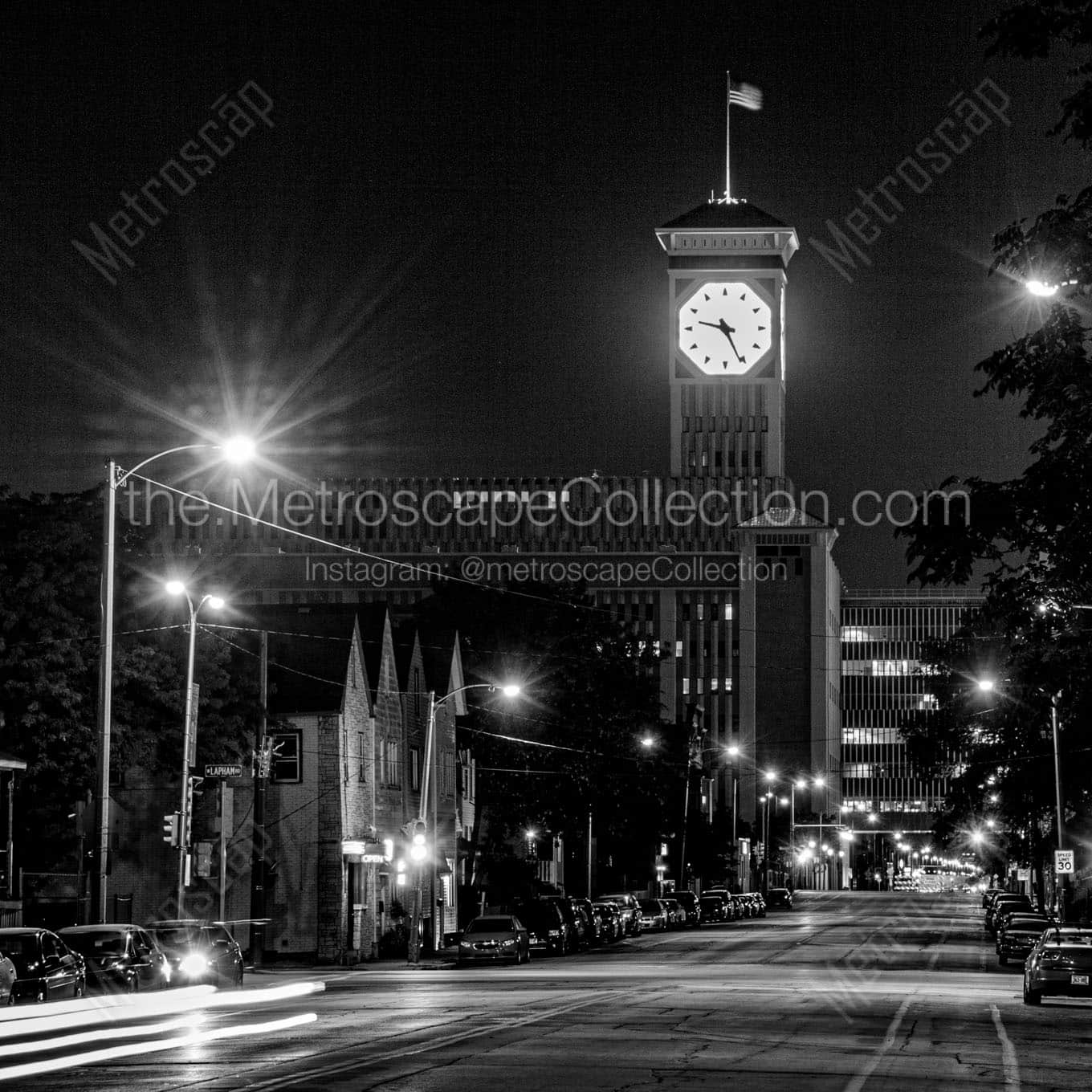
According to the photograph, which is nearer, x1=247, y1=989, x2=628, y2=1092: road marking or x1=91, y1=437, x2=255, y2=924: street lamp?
x1=247, y1=989, x2=628, y2=1092: road marking

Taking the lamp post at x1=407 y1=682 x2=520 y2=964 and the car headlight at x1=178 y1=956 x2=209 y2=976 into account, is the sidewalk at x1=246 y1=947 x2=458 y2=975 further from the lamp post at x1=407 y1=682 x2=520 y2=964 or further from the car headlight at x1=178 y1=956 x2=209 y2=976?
the car headlight at x1=178 y1=956 x2=209 y2=976

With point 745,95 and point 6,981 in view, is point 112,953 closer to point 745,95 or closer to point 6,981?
point 6,981

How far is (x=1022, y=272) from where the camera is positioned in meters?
24.2

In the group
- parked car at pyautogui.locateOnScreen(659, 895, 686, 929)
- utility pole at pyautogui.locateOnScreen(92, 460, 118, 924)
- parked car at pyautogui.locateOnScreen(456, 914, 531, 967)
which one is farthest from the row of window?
utility pole at pyautogui.locateOnScreen(92, 460, 118, 924)

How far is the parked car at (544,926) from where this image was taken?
200 feet

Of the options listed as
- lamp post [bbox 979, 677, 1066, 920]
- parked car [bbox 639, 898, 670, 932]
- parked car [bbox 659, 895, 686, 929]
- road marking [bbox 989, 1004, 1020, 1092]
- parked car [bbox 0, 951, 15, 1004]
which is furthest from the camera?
parked car [bbox 659, 895, 686, 929]

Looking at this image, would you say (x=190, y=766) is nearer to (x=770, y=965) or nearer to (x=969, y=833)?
(x=770, y=965)

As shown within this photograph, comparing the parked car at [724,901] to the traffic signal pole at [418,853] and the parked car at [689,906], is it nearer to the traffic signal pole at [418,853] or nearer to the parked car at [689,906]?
the parked car at [689,906]

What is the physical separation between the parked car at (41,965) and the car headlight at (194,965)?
7.27 m

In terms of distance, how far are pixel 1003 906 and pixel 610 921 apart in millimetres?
15554

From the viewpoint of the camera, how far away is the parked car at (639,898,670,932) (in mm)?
82312

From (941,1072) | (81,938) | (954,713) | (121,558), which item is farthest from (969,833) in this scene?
(941,1072)

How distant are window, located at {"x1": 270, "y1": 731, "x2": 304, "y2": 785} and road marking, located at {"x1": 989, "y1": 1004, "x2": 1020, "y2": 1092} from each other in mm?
31123

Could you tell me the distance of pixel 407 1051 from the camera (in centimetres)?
2161
